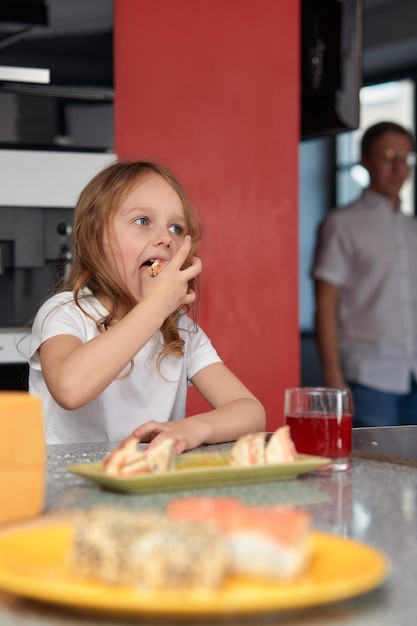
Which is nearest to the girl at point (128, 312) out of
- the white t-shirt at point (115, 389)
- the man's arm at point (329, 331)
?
the white t-shirt at point (115, 389)

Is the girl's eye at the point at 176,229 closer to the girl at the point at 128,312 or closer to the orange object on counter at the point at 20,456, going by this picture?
the girl at the point at 128,312

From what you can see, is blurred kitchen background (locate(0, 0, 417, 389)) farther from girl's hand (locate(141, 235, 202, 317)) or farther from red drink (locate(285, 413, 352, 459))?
red drink (locate(285, 413, 352, 459))

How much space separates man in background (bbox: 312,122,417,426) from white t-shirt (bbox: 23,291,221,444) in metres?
1.89

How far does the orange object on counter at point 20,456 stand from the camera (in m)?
0.83

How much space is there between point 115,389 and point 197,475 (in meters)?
0.86

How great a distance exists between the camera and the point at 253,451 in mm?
1115

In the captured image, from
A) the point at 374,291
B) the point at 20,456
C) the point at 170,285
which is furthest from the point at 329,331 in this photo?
the point at 20,456

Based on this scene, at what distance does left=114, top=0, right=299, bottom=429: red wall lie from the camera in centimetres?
290

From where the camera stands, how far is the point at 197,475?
1.04 meters

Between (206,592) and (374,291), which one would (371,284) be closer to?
(374,291)

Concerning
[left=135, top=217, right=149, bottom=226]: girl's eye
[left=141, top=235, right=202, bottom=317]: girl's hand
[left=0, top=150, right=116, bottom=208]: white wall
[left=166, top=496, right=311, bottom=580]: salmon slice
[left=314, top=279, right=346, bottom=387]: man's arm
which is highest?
[left=0, top=150, right=116, bottom=208]: white wall

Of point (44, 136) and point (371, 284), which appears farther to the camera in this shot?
point (371, 284)

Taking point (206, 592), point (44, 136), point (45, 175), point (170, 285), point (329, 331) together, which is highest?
point (44, 136)

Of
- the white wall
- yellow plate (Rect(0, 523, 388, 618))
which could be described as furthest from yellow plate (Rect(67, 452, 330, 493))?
the white wall
